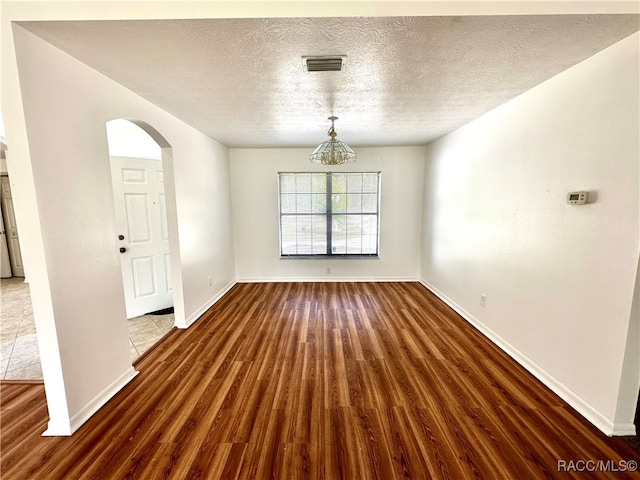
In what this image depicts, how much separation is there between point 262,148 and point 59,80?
3.19 meters

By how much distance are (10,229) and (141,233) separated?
189 inches

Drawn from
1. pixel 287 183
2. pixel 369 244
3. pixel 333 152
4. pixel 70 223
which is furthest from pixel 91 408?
pixel 369 244

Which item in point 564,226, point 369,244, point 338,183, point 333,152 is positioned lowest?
point 369,244

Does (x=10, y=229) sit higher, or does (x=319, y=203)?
(x=319, y=203)

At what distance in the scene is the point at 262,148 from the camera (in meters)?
4.70

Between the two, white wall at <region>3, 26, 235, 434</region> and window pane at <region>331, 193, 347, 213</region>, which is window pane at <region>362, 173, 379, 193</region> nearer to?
window pane at <region>331, 193, 347, 213</region>

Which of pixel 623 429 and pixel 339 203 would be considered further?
pixel 339 203

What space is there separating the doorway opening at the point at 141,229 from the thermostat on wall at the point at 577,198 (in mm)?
3873

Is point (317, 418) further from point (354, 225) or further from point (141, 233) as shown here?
point (354, 225)

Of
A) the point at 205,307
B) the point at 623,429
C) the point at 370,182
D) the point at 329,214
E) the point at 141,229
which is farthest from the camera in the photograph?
the point at 329,214

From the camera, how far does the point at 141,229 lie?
3541 mm

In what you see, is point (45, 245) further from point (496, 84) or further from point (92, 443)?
point (496, 84)

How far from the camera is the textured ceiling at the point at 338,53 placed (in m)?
1.41

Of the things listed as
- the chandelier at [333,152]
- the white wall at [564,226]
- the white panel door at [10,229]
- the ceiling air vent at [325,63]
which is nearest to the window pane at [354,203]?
the chandelier at [333,152]
